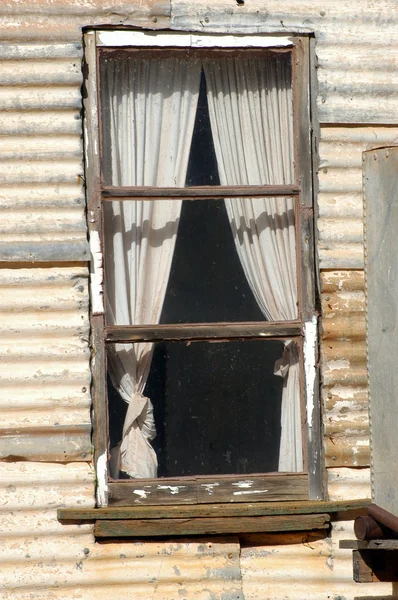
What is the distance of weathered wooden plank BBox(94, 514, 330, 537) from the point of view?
4848 mm

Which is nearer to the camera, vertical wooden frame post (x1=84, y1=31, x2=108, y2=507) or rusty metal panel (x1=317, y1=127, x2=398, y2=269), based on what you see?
vertical wooden frame post (x1=84, y1=31, x2=108, y2=507)

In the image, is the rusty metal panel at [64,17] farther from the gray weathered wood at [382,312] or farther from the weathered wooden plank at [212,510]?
the weathered wooden plank at [212,510]

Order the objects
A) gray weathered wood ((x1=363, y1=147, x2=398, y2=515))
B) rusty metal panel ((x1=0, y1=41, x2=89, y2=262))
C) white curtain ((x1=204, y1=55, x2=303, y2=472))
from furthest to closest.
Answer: white curtain ((x1=204, y1=55, x2=303, y2=472))
rusty metal panel ((x1=0, y1=41, x2=89, y2=262))
gray weathered wood ((x1=363, y1=147, x2=398, y2=515))

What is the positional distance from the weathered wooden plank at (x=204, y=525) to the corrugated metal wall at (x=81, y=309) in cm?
8

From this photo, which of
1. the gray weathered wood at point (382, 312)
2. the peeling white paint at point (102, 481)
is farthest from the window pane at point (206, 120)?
the peeling white paint at point (102, 481)

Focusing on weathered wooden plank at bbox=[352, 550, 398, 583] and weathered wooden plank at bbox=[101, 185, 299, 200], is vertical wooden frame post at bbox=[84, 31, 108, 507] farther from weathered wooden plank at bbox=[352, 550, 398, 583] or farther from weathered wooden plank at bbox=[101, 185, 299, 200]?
weathered wooden plank at bbox=[352, 550, 398, 583]

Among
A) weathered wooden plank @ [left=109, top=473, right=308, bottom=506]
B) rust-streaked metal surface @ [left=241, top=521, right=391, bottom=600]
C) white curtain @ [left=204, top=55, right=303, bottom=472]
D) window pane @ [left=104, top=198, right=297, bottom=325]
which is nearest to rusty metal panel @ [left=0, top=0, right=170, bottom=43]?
white curtain @ [left=204, top=55, right=303, bottom=472]

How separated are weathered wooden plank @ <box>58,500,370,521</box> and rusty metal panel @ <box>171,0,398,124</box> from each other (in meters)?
1.75

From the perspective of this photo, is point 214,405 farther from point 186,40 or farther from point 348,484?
point 186,40

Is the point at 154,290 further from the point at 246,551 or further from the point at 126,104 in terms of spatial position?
the point at 246,551

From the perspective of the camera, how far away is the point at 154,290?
16.8 ft

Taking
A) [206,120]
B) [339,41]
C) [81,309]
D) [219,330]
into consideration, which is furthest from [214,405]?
[339,41]

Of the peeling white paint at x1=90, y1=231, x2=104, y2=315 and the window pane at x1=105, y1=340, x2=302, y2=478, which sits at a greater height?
the peeling white paint at x1=90, y1=231, x2=104, y2=315

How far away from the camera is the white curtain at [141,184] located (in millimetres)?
5070
